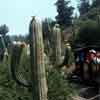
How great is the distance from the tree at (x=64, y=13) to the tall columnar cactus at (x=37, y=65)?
50.3 m

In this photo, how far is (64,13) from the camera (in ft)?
202

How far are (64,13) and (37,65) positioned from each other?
54.3m

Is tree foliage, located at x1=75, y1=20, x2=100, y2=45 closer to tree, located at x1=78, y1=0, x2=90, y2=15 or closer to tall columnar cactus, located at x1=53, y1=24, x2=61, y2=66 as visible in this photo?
tall columnar cactus, located at x1=53, y1=24, x2=61, y2=66

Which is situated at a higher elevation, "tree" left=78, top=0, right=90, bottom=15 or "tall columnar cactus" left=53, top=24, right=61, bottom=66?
"tree" left=78, top=0, right=90, bottom=15

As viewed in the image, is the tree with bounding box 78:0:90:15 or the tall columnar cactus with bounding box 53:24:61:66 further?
the tree with bounding box 78:0:90:15

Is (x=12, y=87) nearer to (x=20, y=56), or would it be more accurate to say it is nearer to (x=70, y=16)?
(x=20, y=56)

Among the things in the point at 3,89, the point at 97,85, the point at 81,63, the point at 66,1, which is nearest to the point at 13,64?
the point at 3,89

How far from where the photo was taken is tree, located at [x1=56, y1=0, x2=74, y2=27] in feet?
195

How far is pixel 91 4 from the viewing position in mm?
70375

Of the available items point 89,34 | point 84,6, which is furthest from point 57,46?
point 84,6

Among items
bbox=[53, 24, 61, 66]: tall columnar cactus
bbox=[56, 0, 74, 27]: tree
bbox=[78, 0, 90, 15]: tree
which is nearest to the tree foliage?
bbox=[56, 0, 74, 27]: tree

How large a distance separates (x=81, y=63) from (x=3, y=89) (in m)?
7.76

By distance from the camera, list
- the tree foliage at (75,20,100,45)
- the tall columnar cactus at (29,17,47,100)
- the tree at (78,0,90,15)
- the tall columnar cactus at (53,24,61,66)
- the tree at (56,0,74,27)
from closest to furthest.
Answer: the tall columnar cactus at (29,17,47,100) < the tall columnar cactus at (53,24,61,66) < the tree foliage at (75,20,100,45) < the tree at (56,0,74,27) < the tree at (78,0,90,15)

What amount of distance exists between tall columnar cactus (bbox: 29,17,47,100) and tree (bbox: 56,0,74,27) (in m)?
50.3
